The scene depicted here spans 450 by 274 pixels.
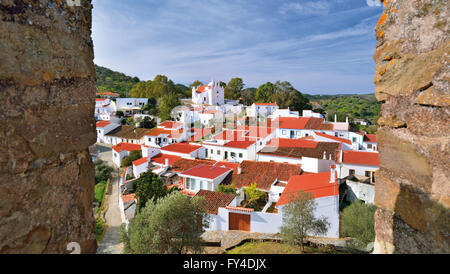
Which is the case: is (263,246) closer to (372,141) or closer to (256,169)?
(256,169)

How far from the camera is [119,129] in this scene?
40500 mm

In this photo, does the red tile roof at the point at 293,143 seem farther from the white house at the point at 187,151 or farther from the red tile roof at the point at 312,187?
the red tile roof at the point at 312,187

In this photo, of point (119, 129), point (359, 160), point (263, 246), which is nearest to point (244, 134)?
point (359, 160)

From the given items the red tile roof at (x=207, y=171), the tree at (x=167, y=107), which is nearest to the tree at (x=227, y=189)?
the red tile roof at (x=207, y=171)

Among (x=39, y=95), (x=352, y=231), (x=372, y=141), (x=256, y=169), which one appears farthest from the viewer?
(x=372, y=141)

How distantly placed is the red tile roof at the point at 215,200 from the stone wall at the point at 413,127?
11.2m

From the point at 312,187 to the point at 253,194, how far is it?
3.47 metres

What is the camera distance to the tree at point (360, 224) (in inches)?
377

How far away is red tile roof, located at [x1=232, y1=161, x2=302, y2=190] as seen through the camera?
16609 mm

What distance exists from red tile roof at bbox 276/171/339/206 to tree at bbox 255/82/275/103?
3895 cm

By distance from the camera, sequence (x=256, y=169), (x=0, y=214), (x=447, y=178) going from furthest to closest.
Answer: (x=256, y=169) → (x=447, y=178) → (x=0, y=214)

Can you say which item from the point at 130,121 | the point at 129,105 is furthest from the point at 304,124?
the point at 129,105
